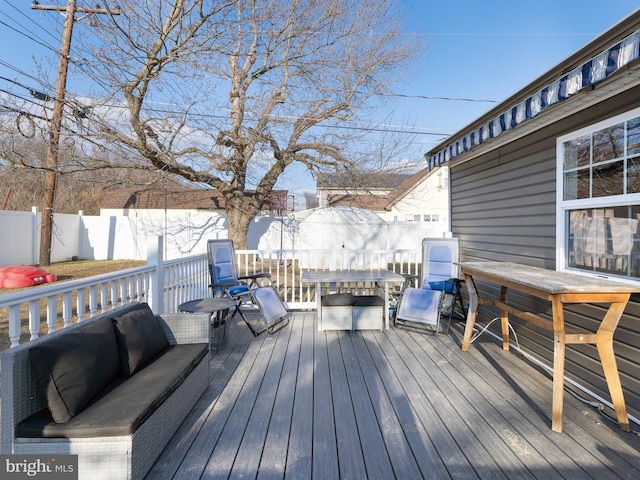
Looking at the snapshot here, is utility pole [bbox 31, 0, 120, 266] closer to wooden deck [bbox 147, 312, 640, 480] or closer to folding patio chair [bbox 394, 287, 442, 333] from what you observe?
wooden deck [bbox 147, 312, 640, 480]

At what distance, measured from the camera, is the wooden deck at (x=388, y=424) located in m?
1.73

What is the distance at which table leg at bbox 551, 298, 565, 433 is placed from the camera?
204 cm

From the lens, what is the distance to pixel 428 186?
16.9m

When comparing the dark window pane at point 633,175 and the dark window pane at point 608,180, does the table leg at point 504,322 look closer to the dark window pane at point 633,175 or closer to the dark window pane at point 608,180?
the dark window pane at point 608,180

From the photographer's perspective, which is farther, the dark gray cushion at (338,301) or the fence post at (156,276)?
the dark gray cushion at (338,301)

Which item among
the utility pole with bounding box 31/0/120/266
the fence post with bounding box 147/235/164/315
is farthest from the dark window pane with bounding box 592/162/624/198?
the utility pole with bounding box 31/0/120/266

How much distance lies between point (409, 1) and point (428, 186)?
11.2 meters

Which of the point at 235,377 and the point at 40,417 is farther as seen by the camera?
the point at 235,377

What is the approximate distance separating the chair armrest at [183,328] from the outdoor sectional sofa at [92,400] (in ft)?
1.61

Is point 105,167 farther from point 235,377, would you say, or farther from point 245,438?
point 245,438

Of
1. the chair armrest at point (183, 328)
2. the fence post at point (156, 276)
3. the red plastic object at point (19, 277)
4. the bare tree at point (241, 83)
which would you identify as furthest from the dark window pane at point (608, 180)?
the red plastic object at point (19, 277)

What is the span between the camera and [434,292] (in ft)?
13.3

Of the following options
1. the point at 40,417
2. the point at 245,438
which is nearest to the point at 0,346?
the point at 40,417
